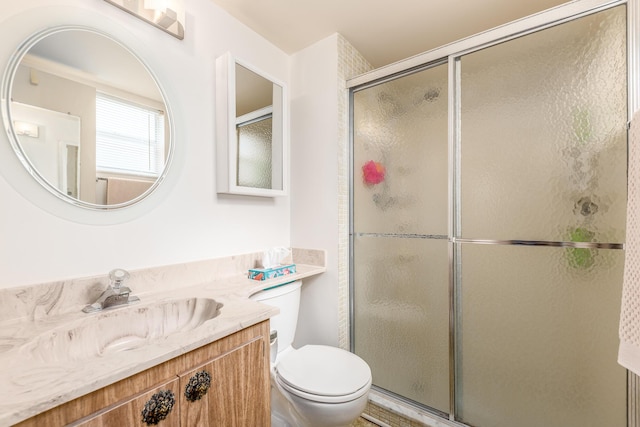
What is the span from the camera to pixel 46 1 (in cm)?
96

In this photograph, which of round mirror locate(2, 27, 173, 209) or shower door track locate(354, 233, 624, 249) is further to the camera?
shower door track locate(354, 233, 624, 249)

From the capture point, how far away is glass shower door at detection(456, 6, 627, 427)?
1.08 m

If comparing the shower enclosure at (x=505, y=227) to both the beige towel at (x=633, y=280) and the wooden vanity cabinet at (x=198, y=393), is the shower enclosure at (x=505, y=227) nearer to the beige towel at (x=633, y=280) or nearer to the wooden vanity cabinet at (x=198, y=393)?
the beige towel at (x=633, y=280)

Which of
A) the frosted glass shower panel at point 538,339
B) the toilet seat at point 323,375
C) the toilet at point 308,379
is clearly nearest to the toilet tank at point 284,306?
the toilet at point 308,379

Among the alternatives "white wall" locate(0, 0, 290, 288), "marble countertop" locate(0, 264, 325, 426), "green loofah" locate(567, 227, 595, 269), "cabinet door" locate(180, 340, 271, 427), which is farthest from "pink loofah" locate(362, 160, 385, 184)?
"cabinet door" locate(180, 340, 271, 427)

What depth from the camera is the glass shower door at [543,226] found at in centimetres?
108

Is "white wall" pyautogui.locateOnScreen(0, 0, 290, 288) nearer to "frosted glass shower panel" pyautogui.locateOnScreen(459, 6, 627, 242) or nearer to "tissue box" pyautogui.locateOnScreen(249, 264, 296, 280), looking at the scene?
"tissue box" pyautogui.locateOnScreen(249, 264, 296, 280)

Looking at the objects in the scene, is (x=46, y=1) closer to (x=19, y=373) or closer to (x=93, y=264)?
(x=93, y=264)

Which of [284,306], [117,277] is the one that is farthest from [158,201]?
[284,306]

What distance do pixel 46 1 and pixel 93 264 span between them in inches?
36.9

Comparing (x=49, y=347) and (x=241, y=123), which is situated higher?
(x=241, y=123)

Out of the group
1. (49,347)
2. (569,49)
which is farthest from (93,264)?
(569,49)

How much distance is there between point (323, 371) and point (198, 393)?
2.20ft

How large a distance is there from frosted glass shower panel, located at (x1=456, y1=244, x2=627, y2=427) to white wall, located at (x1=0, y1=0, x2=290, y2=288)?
1.21 metres
